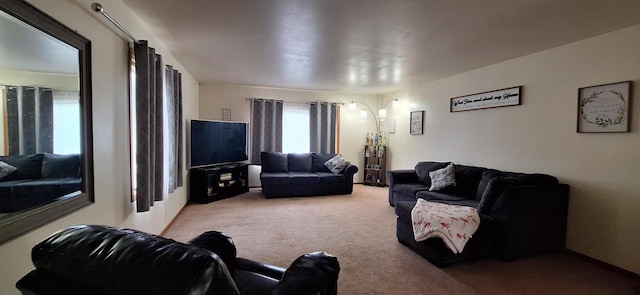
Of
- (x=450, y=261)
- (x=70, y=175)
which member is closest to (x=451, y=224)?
(x=450, y=261)

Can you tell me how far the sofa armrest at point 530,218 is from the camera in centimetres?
272

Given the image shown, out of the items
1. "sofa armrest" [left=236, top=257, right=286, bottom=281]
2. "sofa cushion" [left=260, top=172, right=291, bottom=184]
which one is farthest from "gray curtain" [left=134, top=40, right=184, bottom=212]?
"sofa cushion" [left=260, top=172, right=291, bottom=184]

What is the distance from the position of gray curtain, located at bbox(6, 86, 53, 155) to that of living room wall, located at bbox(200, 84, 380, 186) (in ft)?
14.9

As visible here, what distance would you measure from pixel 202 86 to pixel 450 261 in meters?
5.46

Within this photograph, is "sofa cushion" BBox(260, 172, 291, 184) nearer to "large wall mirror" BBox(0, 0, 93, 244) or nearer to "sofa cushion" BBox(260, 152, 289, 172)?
"sofa cushion" BBox(260, 152, 289, 172)

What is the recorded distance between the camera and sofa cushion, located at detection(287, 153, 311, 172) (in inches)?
233

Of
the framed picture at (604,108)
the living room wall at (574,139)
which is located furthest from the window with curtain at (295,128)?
the framed picture at (604,108)

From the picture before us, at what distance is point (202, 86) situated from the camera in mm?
5777

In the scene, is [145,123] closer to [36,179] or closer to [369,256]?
[36,179]

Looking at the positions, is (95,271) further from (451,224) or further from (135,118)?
(451,224)

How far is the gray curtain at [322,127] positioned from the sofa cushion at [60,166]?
4881mm

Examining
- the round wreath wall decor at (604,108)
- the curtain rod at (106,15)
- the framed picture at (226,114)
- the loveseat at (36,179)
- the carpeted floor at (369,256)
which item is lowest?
the carpeted floor at (369,256)

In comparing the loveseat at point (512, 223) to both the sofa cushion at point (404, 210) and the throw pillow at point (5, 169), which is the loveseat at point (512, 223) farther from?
the throw pillow at point (5, 169)

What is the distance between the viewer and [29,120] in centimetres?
129
